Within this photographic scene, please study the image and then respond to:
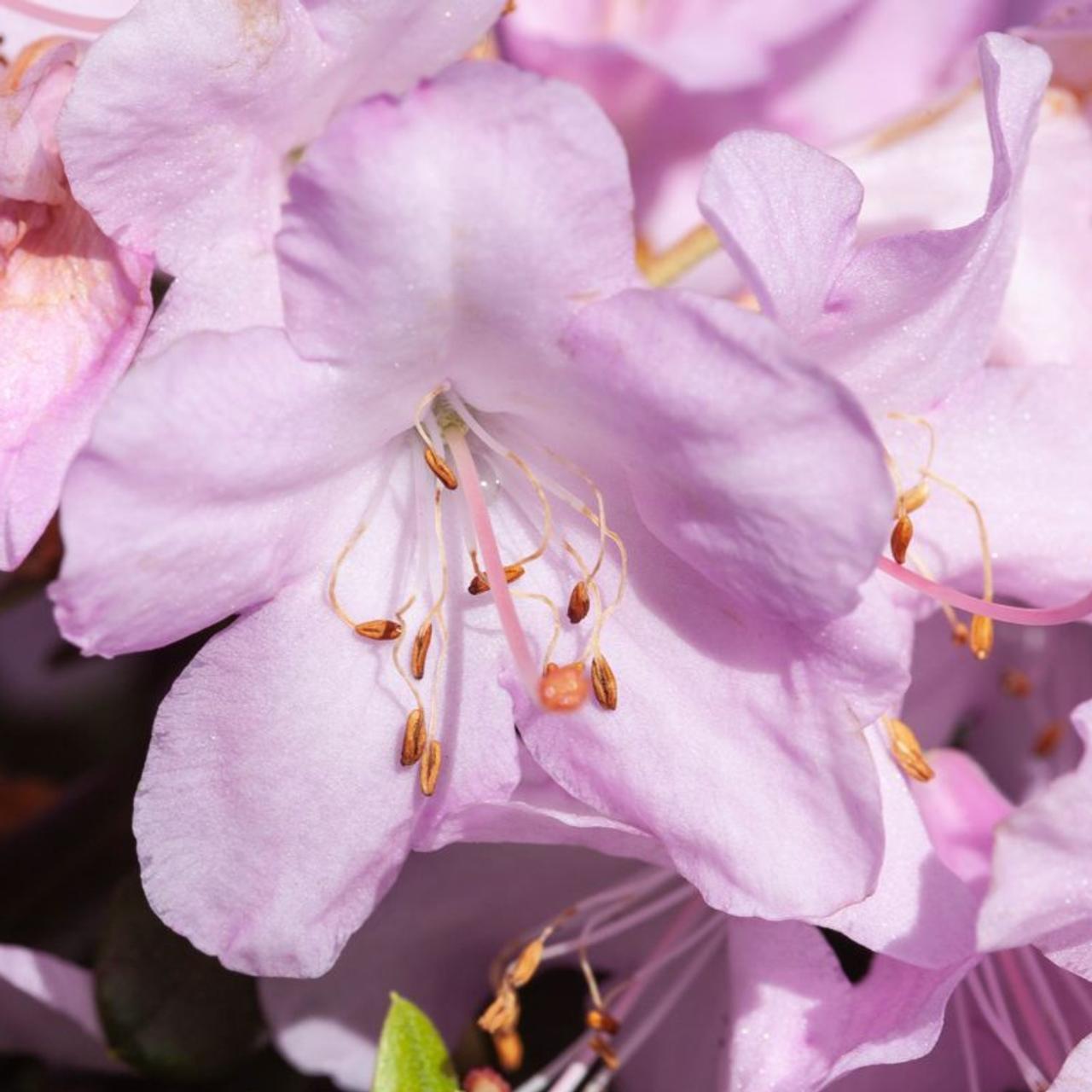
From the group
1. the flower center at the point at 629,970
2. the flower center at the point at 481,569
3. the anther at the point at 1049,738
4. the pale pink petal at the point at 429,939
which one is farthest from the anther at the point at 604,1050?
the anther at the point at 1049,738

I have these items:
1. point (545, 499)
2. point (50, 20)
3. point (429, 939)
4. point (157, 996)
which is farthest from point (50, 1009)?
point (50, 20)

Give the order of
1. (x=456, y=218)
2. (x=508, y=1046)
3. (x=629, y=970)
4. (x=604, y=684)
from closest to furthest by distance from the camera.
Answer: (x=456, y=218) → (x=604, y=684) → (x=508, y=1046) → (x=629, y=970)

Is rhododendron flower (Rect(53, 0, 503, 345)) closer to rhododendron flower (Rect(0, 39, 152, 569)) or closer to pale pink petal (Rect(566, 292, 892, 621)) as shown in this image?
rhododendron flower (Rect(0, 39, 152, 569))

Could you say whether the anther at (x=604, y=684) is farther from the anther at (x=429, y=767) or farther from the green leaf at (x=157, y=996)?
the green leaf at (x=157, y=996)

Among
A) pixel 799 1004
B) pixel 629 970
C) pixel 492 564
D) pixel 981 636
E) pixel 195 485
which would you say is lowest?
pixel 629 970

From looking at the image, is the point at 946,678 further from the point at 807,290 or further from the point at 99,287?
the point at 99,287

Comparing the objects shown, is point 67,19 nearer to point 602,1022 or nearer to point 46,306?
point 46,306
